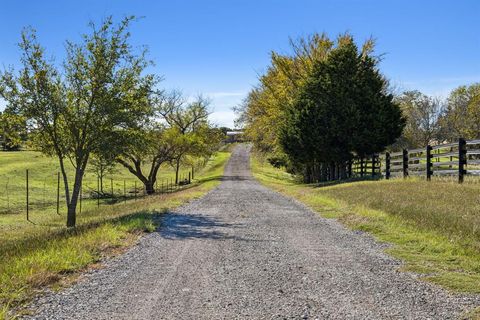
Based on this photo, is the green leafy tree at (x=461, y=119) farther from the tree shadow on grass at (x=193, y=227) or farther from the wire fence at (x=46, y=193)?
the tree shadow on grass at (x=193, y=227)

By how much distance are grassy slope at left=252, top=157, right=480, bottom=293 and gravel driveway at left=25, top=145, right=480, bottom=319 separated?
51 cm

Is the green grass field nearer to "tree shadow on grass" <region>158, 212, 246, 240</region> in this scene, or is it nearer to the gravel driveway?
"tree shadow on grass" <region>158, 212, 246, 240</region>

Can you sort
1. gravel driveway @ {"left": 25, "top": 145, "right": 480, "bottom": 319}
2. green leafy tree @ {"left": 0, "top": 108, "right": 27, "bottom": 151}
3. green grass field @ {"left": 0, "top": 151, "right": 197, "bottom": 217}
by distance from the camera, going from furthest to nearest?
green grass field @ {"left": 0, "top": 151, "right": 197, "bottom": 217} < green leafy tree @ {"left": 0, "top": 108, "right": 27, "bottom": 151} < gravel driveway @ {"left": 25, "top": 145, "right": 480, "bottom": 319}

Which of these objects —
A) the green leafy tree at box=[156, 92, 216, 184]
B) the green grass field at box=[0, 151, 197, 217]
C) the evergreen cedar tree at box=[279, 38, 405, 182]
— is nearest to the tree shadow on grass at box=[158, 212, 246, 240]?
the green grass field at box=[0, 151, 197, 217]

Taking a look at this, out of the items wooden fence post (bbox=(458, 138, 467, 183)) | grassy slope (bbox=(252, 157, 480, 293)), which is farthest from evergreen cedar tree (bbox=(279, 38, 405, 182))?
wooden fence post (bbox=(458, 138, 467, 183))

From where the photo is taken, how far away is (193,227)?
1176 cm

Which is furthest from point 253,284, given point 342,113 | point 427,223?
point 342,113

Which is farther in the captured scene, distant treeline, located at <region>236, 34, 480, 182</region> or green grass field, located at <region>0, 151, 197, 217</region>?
green grass field, located at <region>0, 151, 197, 217</region>

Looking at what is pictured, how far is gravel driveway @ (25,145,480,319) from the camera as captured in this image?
16.4ft

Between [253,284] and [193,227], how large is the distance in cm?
584

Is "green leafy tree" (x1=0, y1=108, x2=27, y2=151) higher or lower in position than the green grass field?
higher

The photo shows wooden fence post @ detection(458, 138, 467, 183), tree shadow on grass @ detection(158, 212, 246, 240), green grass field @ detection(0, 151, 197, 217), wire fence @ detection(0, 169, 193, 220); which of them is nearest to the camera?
tree shadow on grass @ detection(158, 212, 246, 240)

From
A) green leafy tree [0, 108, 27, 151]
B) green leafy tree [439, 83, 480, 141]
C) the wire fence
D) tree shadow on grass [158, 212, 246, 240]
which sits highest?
green leafy tree [439, 83, 480, 141]

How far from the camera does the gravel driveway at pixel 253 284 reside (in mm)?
4992
